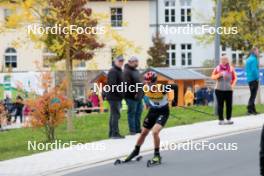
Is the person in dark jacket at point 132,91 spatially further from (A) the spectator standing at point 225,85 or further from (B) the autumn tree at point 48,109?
(A) the spectator standing at point 225,85

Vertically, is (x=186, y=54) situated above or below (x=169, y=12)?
below

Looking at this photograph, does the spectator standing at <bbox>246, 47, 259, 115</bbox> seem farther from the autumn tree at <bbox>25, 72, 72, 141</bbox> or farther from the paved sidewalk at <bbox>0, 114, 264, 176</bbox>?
the autumn tree at <bbox>25, 72, 72, 141</bbox>

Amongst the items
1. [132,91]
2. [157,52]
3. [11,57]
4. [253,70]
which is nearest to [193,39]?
[157,52]

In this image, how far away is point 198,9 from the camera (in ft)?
187

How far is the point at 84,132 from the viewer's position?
19250 mm

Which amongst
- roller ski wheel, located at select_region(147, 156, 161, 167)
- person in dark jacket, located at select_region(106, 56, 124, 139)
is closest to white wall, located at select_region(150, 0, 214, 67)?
person in dark jacket, located at select_region(106, 56, 124, 139)

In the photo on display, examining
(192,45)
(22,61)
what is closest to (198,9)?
(192,45)

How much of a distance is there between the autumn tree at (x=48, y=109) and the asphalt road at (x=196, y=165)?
3.20 metres

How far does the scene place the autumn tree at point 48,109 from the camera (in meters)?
16.7

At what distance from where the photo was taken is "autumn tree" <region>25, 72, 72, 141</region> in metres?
16.7

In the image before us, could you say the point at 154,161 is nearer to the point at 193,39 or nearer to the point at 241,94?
the point at 241,94

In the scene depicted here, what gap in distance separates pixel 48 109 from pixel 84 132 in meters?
2.67

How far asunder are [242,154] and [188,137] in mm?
2719

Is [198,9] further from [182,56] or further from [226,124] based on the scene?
[226,124]
